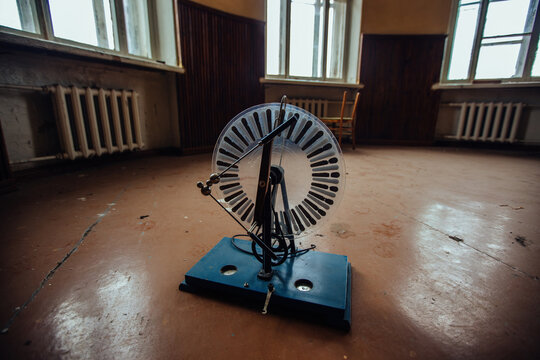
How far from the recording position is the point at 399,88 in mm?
4762

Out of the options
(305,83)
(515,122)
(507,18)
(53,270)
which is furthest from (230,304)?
(507,18)

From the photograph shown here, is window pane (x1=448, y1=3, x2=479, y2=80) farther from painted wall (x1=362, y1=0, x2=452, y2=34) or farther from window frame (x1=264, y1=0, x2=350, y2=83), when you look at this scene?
window frame (x1=264, y1=0, x2=350, y2=83)

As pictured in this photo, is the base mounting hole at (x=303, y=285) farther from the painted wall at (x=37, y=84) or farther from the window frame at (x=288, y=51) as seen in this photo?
the window frame at (x=288, y=51)

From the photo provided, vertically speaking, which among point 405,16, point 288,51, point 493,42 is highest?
point 405,16

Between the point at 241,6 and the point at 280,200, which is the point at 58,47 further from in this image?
the point at 241,6

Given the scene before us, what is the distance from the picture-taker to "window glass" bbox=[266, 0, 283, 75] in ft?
14.1

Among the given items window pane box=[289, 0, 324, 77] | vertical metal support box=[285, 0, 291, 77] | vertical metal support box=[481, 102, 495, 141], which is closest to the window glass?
vertical metal support box=[285, 0, 291, 77]

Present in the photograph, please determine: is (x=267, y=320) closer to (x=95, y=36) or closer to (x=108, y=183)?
(x=108, y=183)

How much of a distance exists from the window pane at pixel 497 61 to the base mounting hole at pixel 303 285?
546 centimetres

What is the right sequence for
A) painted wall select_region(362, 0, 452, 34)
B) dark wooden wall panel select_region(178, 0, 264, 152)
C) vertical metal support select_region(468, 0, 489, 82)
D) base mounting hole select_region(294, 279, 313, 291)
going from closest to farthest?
1. base mounting hole select_region(294, 279, 313, 291)
2. dark wooden wall panel select_region(178, 0, 264, 152)
3. vertical metal support select_region(468, 0, 489, 82)
4. painted wall select_region(362, 0, 452, 34)

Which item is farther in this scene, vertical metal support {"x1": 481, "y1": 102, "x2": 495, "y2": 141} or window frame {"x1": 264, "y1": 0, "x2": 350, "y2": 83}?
window frame {"x1": 264, "y1": 0, "x2": 350, "y2": 83}

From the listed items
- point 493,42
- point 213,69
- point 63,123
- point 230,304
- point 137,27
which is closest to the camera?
point 230,304

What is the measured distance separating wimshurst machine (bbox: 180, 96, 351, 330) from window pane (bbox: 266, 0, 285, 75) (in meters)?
4.10

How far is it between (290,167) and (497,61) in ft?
18.0
